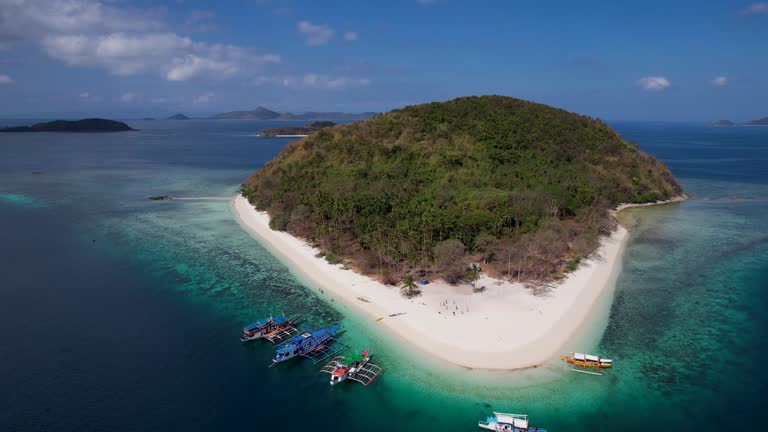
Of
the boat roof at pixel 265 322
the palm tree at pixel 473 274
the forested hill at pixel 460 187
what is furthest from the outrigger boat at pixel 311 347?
the palm tree at pixel 473 274

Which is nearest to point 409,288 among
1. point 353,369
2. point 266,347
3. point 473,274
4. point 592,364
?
point 473,274

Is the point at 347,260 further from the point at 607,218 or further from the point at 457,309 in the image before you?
the point at 607,218

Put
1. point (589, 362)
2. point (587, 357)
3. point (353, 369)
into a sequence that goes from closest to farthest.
Answer: point (353, 369)
point (589, 362)
point (587, 357)

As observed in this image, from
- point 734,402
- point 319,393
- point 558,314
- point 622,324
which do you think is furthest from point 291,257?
point 734,402

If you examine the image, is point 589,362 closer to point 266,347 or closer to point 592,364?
point 592,364

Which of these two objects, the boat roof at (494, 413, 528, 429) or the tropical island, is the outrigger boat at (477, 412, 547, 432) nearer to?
the boat roof at (494, 413, 528, 429)

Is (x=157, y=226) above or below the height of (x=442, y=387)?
above
